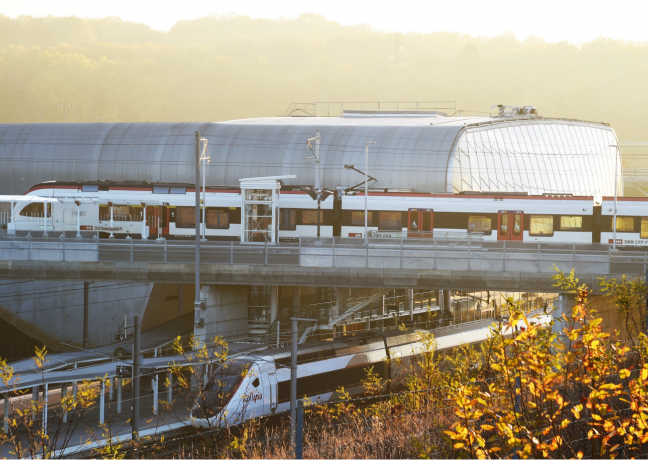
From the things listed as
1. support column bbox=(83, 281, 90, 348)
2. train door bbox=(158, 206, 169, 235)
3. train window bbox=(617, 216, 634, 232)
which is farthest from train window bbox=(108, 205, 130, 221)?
train window bbox=(617, 216, 634, 232)

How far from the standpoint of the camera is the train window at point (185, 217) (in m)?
45.4

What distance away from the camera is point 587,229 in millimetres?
41281

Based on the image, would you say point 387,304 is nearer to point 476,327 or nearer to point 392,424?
point 476,327

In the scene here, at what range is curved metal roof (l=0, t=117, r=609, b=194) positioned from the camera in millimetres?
64875

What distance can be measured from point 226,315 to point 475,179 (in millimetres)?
36945

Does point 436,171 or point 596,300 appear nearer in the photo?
point 596,300

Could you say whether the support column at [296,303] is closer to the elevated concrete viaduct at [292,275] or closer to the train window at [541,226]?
the elevated concrete viaduct at [292,275]

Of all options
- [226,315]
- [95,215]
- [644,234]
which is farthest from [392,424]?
[95,215]

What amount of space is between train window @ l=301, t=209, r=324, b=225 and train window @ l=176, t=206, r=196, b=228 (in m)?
7.63

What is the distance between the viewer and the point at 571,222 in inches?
1631

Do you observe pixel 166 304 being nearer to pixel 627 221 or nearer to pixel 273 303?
pixel 273 303

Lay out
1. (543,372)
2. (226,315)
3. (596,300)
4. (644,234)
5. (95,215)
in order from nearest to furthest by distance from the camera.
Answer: (543,372) < (596,300) < (226,315) < (644,234) < (95,215)

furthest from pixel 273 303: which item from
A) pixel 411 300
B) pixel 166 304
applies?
pixel 411 300

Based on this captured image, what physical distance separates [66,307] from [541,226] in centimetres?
3301
